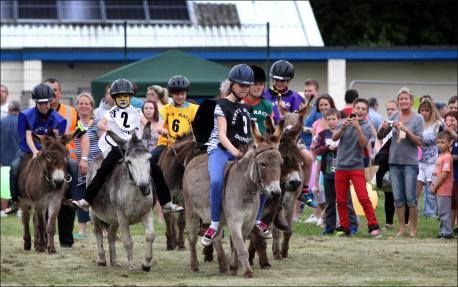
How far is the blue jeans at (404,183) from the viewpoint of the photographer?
65.0ft

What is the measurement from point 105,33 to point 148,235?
22.9m

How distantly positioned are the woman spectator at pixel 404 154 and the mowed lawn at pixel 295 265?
0.56 m

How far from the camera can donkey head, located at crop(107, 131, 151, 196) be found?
14.4 m

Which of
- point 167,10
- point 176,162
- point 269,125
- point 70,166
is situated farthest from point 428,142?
point 167,10

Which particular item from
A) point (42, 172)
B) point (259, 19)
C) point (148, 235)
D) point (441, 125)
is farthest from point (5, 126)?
point (259, 19)

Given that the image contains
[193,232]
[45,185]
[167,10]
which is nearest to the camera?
[193,232]

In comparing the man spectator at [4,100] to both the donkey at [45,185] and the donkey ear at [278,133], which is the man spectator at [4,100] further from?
the donkey ear at [278,133]

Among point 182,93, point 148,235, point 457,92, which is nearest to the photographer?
point 148,235

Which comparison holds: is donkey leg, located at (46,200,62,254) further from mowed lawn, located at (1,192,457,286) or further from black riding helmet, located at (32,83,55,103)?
black riding helmet, located at (32,83,55,103)

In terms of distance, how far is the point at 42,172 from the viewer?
17844 mm

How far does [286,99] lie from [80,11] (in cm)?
2325

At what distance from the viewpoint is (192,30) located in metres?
38.1

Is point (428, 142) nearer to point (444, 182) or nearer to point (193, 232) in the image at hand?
point (444, 182)

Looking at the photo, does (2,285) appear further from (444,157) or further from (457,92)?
(457,92)
